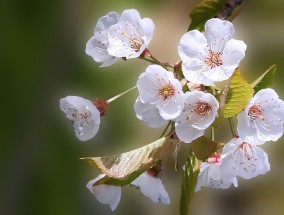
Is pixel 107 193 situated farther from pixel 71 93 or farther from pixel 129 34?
pixel 71 93

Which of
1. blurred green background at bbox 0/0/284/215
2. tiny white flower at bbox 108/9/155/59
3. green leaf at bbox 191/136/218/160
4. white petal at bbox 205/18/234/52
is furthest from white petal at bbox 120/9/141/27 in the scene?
blurred green background at bbox 0/0/284/215

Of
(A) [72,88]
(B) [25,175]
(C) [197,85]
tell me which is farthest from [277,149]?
(C) [197,85]

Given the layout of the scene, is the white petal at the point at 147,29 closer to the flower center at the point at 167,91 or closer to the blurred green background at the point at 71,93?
the flower center at the point at 167,91

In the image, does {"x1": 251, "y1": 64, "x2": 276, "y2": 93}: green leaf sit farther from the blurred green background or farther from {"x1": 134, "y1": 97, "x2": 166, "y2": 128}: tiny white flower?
the blurred green background

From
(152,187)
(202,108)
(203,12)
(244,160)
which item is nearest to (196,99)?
(202,108)

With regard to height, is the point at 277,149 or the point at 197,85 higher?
the point at 197,85

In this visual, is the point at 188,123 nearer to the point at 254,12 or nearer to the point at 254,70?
the point at 254,70
